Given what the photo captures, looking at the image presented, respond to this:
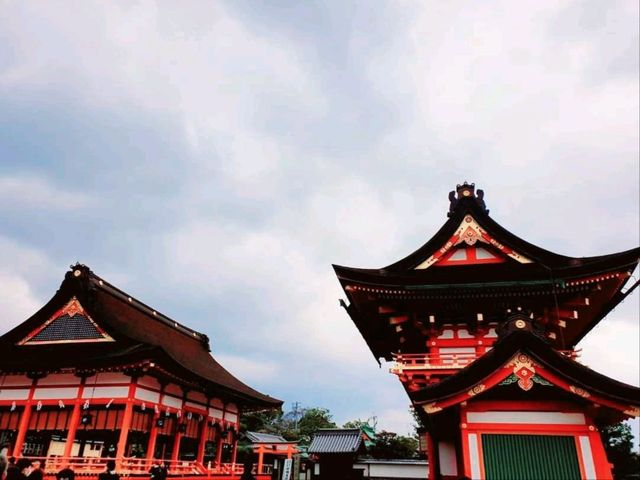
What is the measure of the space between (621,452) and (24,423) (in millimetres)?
37764

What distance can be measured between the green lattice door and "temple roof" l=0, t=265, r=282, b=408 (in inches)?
539

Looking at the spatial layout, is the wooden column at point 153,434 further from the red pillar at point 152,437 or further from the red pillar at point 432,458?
the red pillar at point 432,458

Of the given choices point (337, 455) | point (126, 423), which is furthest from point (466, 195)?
point (337, 455)

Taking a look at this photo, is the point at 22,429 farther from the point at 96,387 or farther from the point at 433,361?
the point at 433,361

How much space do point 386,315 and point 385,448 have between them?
31.5 m

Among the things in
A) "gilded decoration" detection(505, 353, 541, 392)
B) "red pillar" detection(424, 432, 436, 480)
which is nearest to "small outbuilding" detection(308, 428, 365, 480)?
"red pillar" detection(424, 432, 436, 480)

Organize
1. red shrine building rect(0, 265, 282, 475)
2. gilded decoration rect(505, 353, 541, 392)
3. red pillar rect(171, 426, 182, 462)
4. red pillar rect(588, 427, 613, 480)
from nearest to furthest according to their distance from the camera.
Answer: red pillar rect(588, 427, 613, 480) → gilded decoration rect(505, 353, 541, 392) → red shrine building rect(0, 265, 282, 475) → red pillar rect(171, 426, 182, 462)

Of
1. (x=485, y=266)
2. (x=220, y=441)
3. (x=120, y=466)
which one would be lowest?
(x=120, y=466)

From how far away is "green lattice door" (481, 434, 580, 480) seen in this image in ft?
29.8

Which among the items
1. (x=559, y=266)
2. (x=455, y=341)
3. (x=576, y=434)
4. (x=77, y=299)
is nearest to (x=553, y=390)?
(x=576, y=434)

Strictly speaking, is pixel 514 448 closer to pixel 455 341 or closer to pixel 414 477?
pixel 455 341

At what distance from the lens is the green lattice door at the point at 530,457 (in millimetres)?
9078

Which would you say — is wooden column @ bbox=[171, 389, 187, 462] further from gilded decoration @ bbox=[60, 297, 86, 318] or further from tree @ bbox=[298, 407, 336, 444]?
tree @ bbox=[298, 407, 336, 444]

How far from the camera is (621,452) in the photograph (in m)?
32.5
